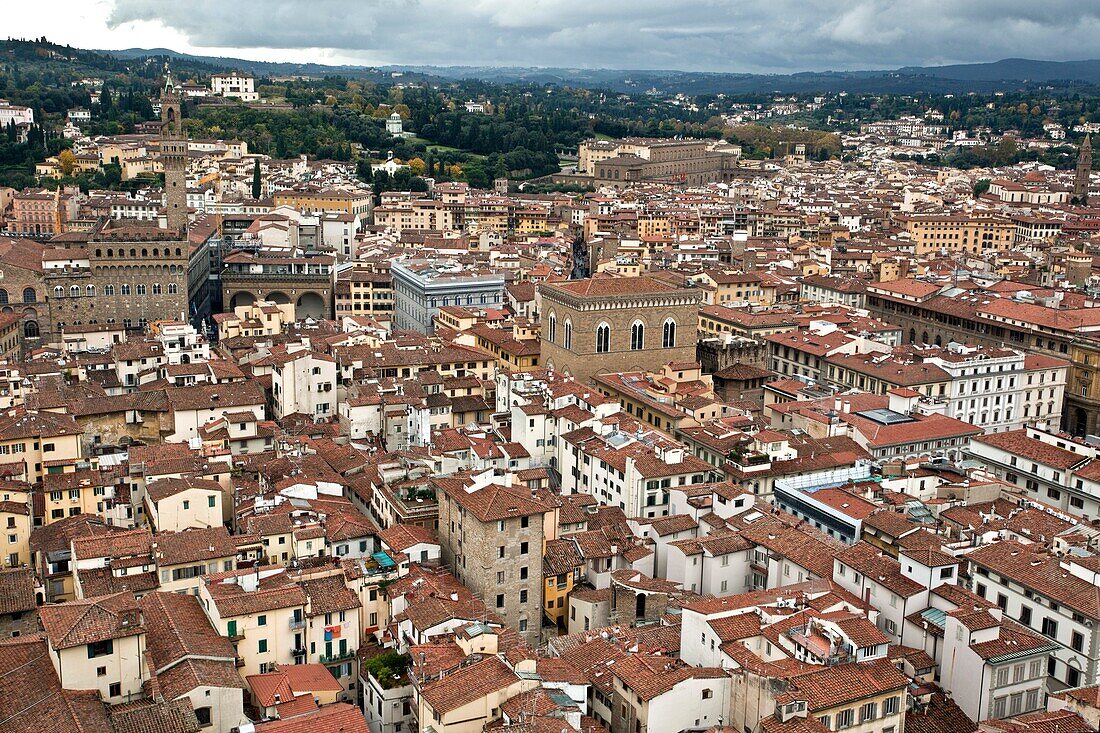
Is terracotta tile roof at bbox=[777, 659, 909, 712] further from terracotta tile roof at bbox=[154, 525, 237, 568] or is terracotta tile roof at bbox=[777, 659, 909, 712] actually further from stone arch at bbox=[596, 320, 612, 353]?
stone arch at bbox=[596, 320, 612, 353]

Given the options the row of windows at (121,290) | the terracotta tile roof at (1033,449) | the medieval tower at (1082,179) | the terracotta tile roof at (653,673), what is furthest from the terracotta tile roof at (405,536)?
the medieval tower at (1082,179)

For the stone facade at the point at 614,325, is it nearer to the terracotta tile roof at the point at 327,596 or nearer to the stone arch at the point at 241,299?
the stone arch at the point at 241,299

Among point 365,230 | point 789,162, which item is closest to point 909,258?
point 365,230

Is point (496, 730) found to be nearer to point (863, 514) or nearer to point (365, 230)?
point (863, 514)

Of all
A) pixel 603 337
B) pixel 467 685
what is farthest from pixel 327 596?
pixel 603 337

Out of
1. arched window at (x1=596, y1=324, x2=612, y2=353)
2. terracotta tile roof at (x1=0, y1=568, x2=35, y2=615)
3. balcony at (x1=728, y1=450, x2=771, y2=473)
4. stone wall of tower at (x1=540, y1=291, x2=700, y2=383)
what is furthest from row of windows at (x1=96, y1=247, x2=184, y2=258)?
balcony at (x1=728, y1=450, x2=771, y2=473)

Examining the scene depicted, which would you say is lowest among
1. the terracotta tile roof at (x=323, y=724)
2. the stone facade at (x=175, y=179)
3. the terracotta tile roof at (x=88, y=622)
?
the terracotta tile roof at (x=323, y=724)
